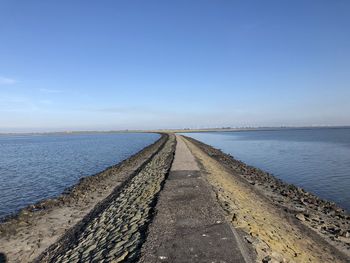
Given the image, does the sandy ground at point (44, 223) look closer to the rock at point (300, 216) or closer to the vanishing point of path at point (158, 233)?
the vanishing point of path at point (158, 233)

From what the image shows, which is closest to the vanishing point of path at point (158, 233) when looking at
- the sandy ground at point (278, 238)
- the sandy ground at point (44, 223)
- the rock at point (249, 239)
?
the rock at point (249, 239)

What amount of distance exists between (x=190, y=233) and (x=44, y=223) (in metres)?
7.72

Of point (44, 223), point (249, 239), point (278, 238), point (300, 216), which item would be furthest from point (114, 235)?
point (300, 216)

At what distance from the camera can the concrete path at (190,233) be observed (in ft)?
22.8

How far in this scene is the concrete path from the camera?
6.95 meters

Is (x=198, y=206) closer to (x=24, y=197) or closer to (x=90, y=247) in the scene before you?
(x=90, y=247)

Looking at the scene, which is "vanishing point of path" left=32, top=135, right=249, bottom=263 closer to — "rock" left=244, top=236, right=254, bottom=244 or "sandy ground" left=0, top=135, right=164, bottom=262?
"rock" left=244, top=236, right=254, bottom=244

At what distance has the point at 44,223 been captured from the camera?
13.5 meters

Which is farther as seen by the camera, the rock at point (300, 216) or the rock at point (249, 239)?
the rock at point (300, 216)

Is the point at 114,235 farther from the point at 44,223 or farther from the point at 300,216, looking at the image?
the point at 300,216

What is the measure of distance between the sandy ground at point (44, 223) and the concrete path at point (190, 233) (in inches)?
158

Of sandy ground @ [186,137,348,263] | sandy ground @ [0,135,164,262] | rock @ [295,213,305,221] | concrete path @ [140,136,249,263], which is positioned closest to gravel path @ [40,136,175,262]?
concrete path @ [140,136,249,263]

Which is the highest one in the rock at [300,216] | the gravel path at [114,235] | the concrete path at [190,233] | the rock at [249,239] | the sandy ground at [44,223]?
the concrete path at [190,233]

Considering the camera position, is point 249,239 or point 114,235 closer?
point 249,239
